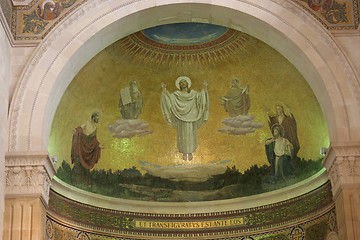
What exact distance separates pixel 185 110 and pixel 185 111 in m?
0.03

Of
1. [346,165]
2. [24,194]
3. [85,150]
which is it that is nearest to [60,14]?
[85,150]

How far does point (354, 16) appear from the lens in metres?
17.8

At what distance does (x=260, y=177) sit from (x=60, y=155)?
5.08 m

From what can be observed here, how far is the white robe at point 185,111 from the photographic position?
68.6 ft

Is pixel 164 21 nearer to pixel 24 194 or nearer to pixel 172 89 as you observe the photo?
pixel 172 89

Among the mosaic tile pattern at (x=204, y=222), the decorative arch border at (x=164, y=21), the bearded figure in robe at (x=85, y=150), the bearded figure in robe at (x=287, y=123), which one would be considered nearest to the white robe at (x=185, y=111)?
the bearded figure in robe at (x=287, y=123)

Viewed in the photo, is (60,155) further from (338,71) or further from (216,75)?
(338,71)

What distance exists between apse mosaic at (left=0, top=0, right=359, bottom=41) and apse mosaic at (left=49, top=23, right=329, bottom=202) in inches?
72.4

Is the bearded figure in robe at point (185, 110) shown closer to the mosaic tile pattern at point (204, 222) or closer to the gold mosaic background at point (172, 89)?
the gold mosaic background at point (172, 89)

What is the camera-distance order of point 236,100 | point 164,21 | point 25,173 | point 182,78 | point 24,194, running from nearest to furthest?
point 24,194, point 25,173, point 164,21, point 236,100, point 182,78

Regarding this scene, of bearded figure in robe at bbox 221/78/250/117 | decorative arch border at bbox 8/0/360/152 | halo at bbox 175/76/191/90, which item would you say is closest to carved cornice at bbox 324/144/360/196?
decorative arch border at bbox 8/0/360/152

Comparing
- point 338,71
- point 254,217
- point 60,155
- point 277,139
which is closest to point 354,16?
point 338,71

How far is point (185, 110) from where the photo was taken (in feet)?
68.8

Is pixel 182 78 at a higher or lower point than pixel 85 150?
higher
